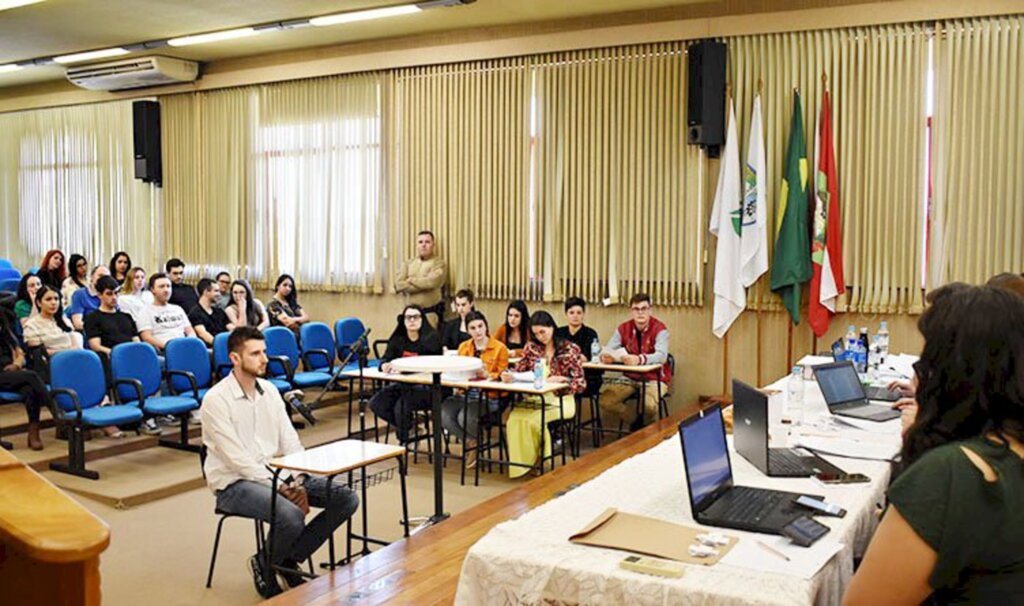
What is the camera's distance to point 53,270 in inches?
391

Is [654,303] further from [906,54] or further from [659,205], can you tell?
[906,54]

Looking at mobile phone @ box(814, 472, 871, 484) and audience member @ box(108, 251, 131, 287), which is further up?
audience member @ box(108, 251, 131, 287)

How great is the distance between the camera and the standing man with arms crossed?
9.11 metres

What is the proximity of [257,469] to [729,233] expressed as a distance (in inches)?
186

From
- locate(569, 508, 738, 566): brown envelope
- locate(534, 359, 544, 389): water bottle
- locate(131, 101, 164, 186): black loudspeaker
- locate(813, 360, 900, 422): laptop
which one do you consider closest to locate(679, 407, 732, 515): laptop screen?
locate(569, 508, 738, 566): brown envelope

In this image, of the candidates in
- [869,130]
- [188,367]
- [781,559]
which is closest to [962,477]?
[781,559]

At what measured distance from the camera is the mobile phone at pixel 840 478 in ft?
9.90

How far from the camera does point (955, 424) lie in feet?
5.73

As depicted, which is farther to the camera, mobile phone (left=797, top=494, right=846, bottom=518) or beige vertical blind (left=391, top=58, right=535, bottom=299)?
beige vertical blind (left=391, top=58, right=535, bottom=299)

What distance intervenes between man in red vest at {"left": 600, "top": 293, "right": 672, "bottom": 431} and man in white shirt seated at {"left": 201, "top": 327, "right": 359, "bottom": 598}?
3406mm

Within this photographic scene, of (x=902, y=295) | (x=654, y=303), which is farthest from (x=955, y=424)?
(x=654, y=303)

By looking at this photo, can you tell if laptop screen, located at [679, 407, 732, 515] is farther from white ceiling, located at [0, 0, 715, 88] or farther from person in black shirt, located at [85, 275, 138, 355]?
person in black shirt, located at [85, 275, 138, 355]

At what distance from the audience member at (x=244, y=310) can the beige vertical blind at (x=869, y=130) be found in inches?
196

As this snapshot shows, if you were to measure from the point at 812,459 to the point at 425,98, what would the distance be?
7.01 meters
